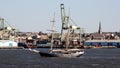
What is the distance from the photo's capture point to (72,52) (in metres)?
126

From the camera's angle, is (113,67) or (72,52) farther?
(72,52)

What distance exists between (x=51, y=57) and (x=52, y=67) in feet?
133

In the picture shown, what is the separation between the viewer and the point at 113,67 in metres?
81.4

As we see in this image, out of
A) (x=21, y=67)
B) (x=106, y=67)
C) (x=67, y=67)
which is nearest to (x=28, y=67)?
(x=21, y=67)

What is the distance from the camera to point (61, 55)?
120 metres

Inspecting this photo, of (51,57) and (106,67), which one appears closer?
(106,67)

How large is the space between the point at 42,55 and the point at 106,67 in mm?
43565

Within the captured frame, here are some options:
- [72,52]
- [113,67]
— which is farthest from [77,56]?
[113,67]

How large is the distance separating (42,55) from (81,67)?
4295cm

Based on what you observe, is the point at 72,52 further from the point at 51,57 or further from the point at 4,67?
the point at 4,67

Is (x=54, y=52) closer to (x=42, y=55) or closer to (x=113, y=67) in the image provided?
(x=42, y=55)

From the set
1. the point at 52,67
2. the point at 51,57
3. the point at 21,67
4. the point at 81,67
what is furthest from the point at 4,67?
the point at 51,57

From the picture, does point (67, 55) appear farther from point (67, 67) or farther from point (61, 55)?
point (67, 67)

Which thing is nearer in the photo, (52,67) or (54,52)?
(52,67)
